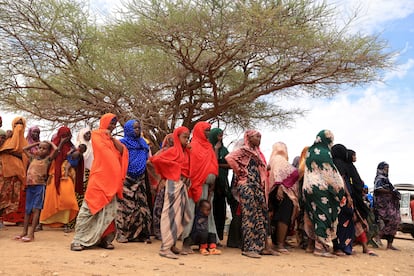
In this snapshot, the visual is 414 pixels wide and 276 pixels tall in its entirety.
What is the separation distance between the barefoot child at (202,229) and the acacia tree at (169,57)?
513 centimetres

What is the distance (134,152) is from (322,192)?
2.88 meters

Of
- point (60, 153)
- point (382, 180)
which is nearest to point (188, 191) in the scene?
point (60, 153)

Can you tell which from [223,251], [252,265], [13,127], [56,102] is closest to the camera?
[252,265]

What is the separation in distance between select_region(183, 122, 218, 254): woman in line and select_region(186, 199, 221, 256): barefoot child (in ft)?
0.27

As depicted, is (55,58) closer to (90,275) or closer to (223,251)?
(223,251)

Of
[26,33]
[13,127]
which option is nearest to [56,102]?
[26,33]

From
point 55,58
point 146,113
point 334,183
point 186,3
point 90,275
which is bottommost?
point 90,275

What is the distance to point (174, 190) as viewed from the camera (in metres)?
5.27

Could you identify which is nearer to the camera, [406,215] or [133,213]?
[133,213]

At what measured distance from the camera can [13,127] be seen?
654cm

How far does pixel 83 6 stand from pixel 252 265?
29.6 ft

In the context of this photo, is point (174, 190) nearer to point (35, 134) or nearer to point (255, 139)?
point (255, 139)

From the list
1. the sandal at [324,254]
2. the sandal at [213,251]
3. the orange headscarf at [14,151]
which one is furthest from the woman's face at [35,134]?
the sandal at [324,254]

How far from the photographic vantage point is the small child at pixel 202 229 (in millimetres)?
5559
